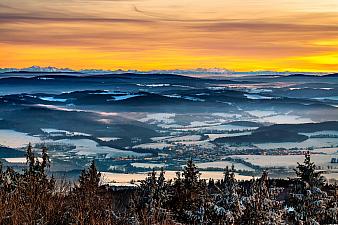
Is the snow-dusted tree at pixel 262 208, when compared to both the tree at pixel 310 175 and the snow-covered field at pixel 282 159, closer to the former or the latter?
the tree at pixel 310 175

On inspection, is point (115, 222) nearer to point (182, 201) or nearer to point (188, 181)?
point (182, 201)

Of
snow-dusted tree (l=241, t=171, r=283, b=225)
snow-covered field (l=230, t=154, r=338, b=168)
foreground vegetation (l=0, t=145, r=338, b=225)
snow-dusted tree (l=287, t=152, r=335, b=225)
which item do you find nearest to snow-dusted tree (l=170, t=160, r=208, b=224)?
foreground vegetation (l=0, t=145, r=338, b=225)

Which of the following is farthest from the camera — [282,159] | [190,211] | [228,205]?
[282,159]

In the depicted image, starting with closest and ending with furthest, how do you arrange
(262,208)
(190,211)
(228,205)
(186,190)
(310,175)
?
(262,208)
(228,205)
(190,211)
(310,175)
(186,190)

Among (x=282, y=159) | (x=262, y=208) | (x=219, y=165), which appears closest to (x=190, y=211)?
(x=262, y=208)

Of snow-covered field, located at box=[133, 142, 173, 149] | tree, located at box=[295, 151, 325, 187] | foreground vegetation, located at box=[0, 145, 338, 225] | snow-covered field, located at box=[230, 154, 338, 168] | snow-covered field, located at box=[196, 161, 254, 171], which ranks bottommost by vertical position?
foreground vegetation, located at box=[0, 145, 338, 225]

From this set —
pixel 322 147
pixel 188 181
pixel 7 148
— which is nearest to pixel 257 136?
pixel 322 147

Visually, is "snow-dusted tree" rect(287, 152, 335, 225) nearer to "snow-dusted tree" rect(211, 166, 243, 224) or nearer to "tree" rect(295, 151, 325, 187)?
"tree" rect(295, 151, 325, 187)

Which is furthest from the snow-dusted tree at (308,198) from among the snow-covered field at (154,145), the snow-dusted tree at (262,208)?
the snow-covered field at (154,145)

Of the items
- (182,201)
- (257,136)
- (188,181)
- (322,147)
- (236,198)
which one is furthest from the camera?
(257,136)

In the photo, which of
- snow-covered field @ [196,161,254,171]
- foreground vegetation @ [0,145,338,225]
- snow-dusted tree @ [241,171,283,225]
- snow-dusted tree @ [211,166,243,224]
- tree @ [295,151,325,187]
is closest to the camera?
foreground vegetation @ [0,145,338,225]

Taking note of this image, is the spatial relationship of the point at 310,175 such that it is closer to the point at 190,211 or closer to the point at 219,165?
the point at 190,211
